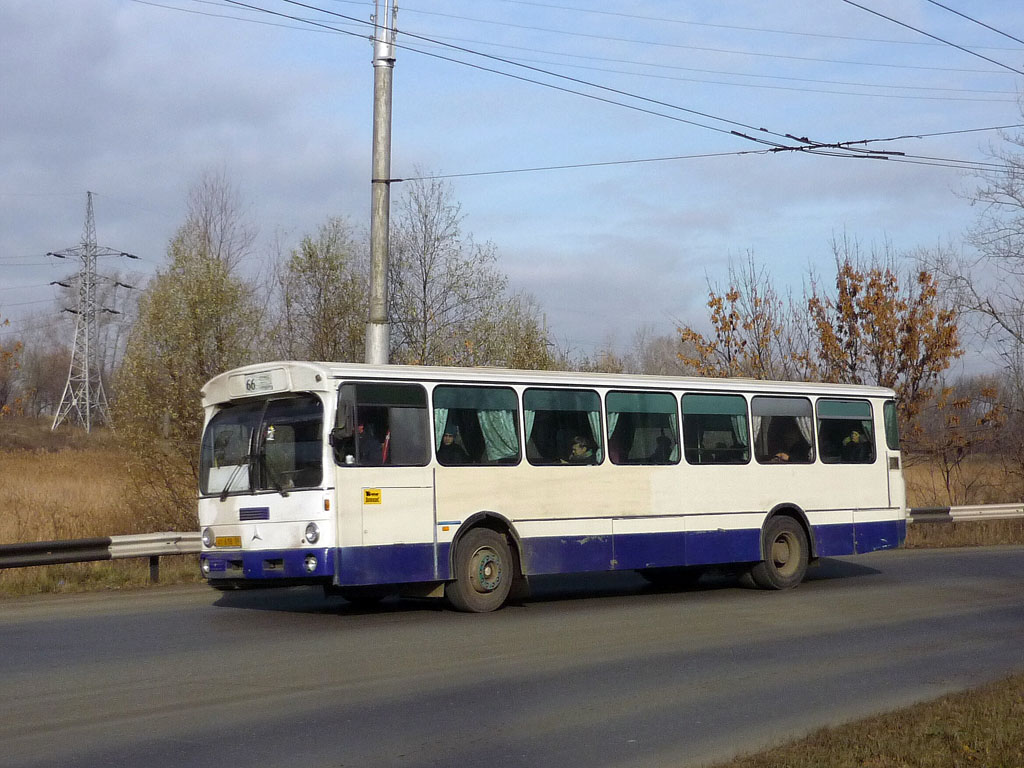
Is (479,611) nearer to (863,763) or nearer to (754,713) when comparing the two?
(754,713)

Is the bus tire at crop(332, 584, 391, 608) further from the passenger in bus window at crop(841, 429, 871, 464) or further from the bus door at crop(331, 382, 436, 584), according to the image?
the passenger in bus window at crop(841, 429, 871, 464)

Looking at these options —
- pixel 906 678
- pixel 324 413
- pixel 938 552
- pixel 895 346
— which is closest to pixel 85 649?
pixel 324 413

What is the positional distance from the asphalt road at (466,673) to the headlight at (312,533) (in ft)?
2.98

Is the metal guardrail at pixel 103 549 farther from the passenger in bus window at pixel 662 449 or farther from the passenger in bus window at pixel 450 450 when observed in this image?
the passenger in bus window at pixel 662 449

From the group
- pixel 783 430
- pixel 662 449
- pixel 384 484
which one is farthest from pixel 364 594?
pixel 783 430

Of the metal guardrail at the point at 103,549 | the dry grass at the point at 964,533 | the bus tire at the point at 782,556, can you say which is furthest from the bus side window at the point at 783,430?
the dry grass at the point at 964,533

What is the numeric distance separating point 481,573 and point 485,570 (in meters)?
0.08

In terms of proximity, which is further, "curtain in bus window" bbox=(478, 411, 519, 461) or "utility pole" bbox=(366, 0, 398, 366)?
"utility pole" bbox=(366, 0, 398, 366)

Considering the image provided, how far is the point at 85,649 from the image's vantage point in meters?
10.8

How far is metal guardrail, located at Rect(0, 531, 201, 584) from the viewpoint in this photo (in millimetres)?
15438

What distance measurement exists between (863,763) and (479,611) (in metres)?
7.66

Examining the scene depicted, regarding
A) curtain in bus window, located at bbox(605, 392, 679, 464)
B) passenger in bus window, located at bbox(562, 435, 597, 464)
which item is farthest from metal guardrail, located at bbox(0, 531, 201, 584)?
curtain in bus window, located at bbox(605, 392, 679, 464)

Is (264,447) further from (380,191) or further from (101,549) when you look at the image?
(380,191)

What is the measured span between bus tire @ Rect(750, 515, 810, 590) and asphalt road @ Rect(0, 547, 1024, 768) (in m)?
0.86
